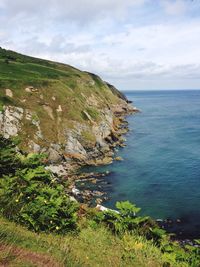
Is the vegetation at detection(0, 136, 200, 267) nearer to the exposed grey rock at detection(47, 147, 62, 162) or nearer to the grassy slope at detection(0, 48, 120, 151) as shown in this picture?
the exposed grey rock at detection(47, 147, 62, 162)

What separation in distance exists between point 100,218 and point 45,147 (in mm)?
39889

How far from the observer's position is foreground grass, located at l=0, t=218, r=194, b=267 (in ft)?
29.3

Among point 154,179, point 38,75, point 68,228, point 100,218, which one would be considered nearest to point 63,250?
A: point 68,228

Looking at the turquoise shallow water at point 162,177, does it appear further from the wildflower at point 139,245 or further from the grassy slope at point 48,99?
the wildflower at point 139,245

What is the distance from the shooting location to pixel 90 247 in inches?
496

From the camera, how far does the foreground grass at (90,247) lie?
8.95m

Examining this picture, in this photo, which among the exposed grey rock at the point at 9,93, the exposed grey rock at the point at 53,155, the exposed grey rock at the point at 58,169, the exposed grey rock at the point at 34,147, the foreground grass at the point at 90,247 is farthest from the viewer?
the exposed grey rock at the point at 9,93

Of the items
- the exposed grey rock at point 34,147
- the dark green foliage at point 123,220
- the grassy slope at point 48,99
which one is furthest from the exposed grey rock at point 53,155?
the dark green foliage at point 123,220

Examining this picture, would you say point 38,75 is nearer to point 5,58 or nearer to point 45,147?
point 5,58

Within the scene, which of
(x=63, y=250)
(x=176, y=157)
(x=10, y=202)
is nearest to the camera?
(x=63, y=250)

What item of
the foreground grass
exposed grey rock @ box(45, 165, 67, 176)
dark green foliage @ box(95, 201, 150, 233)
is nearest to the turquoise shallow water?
exposed grey rock @ box(45, 165, 67, 176)

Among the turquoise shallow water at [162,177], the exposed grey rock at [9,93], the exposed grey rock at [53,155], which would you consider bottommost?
the turquoise shallow water at [162,177]

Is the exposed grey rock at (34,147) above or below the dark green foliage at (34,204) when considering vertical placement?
below

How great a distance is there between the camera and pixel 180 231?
32.4 meters
